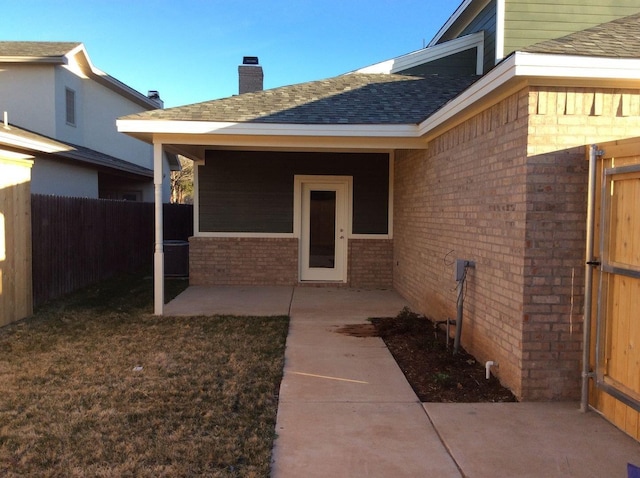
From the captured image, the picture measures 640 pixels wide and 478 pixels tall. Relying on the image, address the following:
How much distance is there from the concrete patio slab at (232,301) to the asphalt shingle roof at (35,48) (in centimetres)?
872

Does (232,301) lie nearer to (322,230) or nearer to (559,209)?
(322,230)

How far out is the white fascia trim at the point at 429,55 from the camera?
11461mm

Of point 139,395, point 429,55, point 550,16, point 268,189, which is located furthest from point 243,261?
point 550,16

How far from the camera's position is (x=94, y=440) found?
3943 mm

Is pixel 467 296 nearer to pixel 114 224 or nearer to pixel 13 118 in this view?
pixel 114 224

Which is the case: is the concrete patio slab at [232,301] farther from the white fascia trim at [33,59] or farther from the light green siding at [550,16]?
the white fascia trim at [33,59]

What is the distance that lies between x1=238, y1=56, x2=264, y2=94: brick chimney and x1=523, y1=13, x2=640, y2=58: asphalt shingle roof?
907 centimetres

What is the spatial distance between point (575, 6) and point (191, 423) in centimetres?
1025

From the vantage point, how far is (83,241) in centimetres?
1147

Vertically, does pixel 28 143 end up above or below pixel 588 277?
above

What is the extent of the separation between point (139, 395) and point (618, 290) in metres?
4.18

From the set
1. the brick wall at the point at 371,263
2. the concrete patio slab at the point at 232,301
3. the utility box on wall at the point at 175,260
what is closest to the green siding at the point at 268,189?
the brick wall at the point at 371,263

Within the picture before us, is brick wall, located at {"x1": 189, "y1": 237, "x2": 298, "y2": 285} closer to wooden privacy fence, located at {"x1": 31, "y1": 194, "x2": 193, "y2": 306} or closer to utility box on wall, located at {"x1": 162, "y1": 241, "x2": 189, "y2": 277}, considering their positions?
utility box on wall, located at {"x1": 162, "y1": 241, "x2": 189, "y2": 277}

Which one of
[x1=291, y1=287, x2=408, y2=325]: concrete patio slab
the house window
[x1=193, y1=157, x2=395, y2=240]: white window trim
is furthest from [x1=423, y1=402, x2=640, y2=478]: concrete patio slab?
the house window
